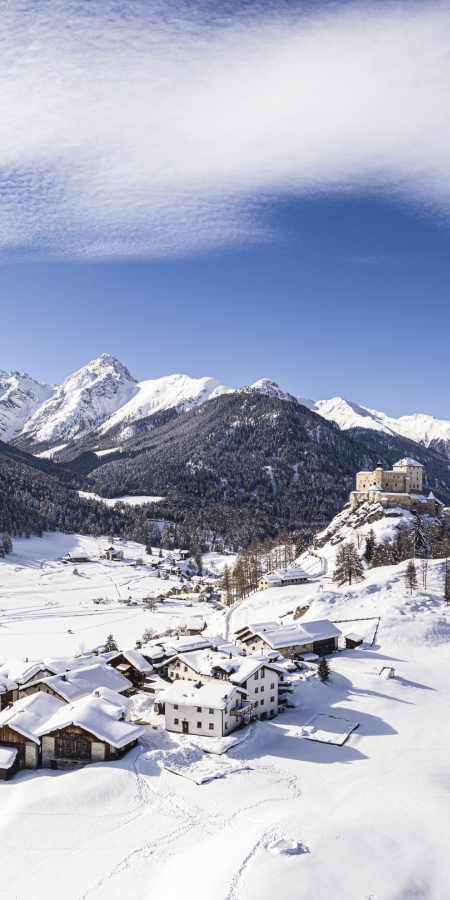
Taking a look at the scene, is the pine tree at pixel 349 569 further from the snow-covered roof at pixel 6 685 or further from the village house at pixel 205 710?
the snow-covered roof at pixel 6 685

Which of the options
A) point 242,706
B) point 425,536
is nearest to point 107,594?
point 425,536

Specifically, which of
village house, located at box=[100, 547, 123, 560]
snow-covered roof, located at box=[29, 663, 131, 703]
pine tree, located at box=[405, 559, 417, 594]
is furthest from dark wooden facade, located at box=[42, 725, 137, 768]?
village house, located at box=[100, 547, 123, 560]

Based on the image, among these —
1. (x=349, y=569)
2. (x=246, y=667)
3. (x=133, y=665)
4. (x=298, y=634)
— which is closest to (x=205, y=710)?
(x=246, y=667)

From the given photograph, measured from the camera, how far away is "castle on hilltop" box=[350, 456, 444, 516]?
129375 millimetres

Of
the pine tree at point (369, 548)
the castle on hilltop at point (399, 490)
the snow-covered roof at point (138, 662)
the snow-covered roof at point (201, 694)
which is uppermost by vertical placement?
the castle on hilltop at point (399, 490)

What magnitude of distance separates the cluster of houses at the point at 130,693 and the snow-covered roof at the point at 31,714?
2.9 inches

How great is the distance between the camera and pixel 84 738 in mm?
42875

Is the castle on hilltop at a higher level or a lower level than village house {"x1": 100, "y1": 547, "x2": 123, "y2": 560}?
higher

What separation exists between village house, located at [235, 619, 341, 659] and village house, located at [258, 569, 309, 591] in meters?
38.8

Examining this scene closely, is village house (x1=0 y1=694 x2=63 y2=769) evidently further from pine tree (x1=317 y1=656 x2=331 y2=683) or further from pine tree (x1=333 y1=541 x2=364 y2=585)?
pine tree (x1=333 y1=541 x2=364 y2=585)

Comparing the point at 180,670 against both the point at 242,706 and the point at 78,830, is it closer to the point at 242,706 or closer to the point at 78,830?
the point at 242,706

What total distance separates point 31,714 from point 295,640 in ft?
101

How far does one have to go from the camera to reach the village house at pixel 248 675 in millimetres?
50656

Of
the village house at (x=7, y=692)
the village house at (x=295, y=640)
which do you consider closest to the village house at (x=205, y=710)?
the village house at (x=7, y=692)
